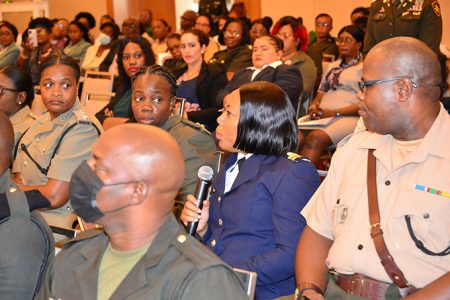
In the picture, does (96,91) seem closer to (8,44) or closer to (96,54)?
(96,54)

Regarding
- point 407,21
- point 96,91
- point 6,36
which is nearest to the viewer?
point 407,21

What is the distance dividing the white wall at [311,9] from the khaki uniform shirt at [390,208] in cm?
712

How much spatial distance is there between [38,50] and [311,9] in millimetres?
3931

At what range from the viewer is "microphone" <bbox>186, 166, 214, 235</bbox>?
7.63ft

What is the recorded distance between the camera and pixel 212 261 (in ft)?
5.37

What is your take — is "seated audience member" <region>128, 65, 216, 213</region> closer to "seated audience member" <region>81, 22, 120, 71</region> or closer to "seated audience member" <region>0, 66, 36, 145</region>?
"seated audience member" <region>0, 66, 36, 145</region>

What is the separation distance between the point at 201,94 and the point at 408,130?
3331 mm

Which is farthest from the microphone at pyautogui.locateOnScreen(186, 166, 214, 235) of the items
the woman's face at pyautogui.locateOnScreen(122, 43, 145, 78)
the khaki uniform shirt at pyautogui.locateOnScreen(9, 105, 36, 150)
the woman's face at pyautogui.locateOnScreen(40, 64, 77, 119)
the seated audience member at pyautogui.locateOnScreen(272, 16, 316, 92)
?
the seated audience member at pyautogui.locateOnScreen(272, 16, 316, 92)

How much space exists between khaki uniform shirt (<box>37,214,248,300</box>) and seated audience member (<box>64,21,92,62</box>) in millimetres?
8101

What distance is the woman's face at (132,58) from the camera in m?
A: 5.28

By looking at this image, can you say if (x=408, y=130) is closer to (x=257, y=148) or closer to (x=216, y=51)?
(x=257, y=148)

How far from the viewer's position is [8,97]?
4.23 m

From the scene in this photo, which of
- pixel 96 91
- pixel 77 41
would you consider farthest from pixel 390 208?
pixel 77 41

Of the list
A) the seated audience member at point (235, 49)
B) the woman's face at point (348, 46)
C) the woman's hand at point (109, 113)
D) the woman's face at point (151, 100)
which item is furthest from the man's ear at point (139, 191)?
the seated audience member at point (235, 49)
